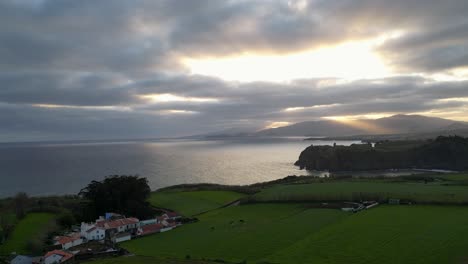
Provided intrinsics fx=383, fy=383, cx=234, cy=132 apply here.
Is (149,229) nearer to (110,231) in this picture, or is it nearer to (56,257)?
(110,231)

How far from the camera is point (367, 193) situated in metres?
44.5

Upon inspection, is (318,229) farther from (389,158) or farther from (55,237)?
(389,158)

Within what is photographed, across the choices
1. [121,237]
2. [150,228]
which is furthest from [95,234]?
[150,228]

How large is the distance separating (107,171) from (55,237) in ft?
237

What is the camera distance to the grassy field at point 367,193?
40812 mm

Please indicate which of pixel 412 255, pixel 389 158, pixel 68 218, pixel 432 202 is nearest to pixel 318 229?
pixel 412 255

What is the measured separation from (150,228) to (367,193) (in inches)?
975

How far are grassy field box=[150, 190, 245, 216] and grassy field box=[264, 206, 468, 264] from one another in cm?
1986

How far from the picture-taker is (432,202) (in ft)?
131

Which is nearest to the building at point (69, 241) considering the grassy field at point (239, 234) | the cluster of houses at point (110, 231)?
the cluster of houses at point (110, 231)

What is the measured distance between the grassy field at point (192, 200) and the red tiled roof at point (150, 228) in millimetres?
7225

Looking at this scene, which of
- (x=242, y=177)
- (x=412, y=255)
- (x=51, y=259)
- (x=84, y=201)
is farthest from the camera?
(x=242, y=177)

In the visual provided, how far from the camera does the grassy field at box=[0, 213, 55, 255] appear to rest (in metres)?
33.5

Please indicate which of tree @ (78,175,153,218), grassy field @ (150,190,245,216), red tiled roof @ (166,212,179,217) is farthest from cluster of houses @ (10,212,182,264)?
grassy field @ (150,190,245,216)
